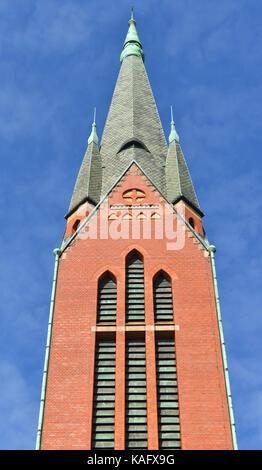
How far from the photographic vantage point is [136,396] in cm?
1984

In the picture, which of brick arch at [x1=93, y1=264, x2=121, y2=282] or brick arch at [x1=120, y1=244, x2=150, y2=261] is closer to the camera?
brick arch at [x1=93, y1=264, x2=121, y2=282]

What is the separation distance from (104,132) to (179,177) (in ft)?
22.4

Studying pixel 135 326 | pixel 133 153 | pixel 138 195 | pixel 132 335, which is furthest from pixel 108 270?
pixel 133 153

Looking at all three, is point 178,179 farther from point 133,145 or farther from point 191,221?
point 133,145

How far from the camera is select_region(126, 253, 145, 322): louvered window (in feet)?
72.8

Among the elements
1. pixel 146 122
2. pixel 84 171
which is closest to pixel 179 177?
pixel 84 171

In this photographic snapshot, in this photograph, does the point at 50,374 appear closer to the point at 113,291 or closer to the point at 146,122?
the point at 113,291

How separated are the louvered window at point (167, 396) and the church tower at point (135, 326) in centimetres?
3

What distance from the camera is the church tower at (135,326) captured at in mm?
18953

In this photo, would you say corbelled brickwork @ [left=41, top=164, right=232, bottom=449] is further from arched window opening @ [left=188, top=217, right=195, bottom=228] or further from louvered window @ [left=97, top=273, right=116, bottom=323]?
arched window opening @ [left=188, top=217, right=195, bottom=228]

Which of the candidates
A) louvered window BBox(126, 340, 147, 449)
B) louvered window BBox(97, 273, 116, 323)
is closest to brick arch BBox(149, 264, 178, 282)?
louvered window BBox(97, 273, 116, 323)

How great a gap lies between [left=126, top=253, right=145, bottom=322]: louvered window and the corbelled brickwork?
22 cm

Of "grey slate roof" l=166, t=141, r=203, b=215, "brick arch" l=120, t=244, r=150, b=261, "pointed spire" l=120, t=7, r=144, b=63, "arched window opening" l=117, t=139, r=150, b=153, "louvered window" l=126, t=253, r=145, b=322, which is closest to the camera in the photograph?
"louvered window" l=126, t=253, r=145, b=322
